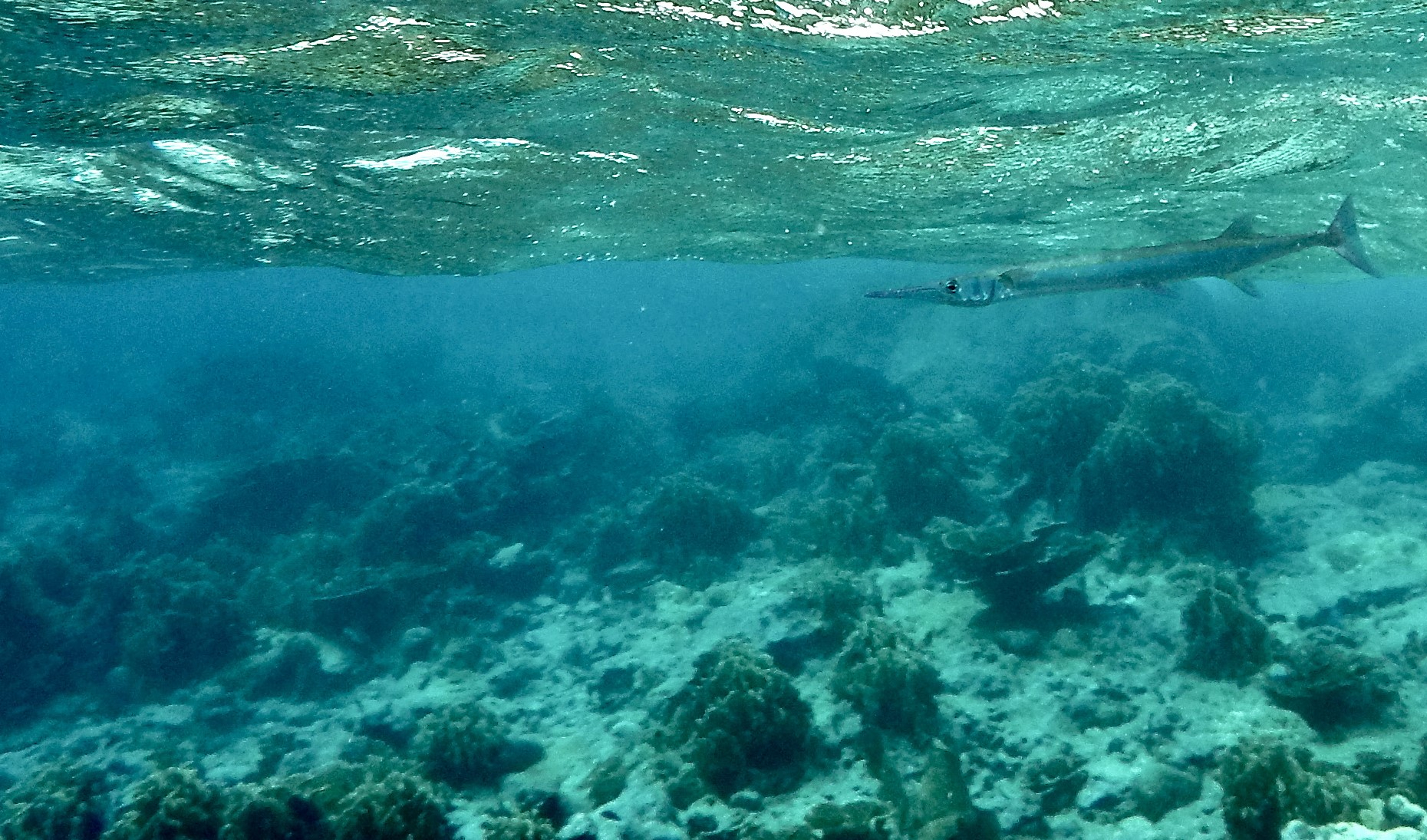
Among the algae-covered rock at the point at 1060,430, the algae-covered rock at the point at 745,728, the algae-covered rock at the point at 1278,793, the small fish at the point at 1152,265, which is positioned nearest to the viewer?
the algae-covered rock at the point at 1278,793

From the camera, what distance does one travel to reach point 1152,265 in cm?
736

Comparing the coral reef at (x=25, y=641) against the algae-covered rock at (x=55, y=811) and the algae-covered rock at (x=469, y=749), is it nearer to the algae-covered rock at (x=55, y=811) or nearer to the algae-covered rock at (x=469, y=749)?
the algae-covered rock at (x=55, y=811)

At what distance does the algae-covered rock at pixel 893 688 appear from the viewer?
761 cm

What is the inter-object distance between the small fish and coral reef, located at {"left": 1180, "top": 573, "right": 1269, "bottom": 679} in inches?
145

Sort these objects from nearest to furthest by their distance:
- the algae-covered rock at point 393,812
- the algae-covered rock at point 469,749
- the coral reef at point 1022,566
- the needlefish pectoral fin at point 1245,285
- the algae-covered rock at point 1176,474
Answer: the algae-covered rock at point 393,812
the algae-covered rock at point 469,749
the needlefish pectoral fin at point 1245,285
the coral reef at point 1022,566
the algae-covered rock at point 1176,474

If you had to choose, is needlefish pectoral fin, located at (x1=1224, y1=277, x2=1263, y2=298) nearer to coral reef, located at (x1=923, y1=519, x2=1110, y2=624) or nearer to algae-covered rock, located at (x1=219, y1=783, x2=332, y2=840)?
coral reef, located at (x1=923, y1=519, x2=1110, y2=624)

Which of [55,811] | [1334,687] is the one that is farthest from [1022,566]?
[55,811]

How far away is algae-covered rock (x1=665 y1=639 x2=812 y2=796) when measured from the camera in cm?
704

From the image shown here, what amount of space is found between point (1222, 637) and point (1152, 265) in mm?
4234

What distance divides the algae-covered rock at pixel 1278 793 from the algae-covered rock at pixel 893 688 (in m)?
2.68

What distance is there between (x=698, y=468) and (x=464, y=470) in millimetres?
6005

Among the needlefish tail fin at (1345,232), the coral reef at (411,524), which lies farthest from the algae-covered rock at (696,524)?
the needlefish tail fin at (1345,232)

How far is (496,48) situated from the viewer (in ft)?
24.1

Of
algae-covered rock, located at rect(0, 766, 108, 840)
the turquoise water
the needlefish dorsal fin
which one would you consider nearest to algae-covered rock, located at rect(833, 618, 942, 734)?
the turquoise water
